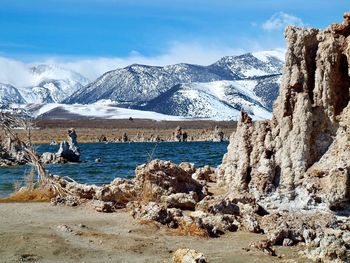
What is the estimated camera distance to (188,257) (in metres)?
9.08

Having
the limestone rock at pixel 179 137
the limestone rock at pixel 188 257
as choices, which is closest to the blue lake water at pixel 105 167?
the limestone rock at pixel 188 257

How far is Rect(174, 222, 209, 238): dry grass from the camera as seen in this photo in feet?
37.0

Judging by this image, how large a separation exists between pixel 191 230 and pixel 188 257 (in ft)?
7.70

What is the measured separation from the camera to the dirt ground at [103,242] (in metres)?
9.77

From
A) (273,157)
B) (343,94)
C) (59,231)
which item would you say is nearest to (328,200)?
(273,157)

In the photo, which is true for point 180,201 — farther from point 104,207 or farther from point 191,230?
point 191,230

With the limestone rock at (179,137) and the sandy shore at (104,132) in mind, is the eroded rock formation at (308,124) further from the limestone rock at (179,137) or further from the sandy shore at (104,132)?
the limestone rock at (179,137)

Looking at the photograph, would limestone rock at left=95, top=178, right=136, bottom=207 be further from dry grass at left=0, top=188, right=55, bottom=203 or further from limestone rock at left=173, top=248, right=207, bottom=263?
→ limestone rock at left=173, top=248, right=207, bottom=263

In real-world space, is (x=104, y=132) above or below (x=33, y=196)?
above

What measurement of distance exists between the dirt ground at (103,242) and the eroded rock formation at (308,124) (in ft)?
6.64

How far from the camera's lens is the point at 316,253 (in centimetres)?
978

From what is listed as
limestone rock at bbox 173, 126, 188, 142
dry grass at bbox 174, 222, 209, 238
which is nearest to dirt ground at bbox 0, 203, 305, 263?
dry grass at bbox 174, 222, 209, 238

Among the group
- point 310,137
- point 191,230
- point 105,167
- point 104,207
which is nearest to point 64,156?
point 105,167

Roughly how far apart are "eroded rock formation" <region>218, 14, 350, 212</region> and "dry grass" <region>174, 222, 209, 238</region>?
2436 millimetres
